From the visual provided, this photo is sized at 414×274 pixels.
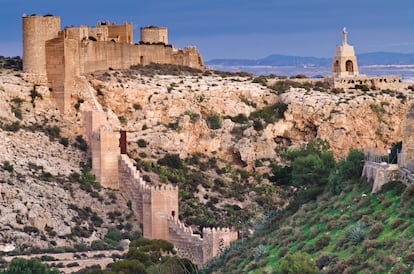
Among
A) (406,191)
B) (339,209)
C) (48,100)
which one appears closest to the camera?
(406,191)

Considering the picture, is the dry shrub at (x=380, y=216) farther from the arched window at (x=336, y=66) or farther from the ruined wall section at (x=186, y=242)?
the arched window at (x=336, y=66)

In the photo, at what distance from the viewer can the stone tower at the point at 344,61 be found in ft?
241

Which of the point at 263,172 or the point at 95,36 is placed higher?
the point at 95,36

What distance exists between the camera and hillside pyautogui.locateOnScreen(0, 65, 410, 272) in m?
57.0

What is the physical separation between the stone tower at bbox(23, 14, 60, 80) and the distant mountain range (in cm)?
6730

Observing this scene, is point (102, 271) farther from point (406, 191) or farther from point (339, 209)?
point (406, 191)

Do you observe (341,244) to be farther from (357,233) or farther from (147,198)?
(147,198)

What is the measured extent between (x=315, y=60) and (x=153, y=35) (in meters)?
82.6

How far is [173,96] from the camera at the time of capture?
2586 inches

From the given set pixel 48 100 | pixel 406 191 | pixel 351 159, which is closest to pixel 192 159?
pixel 48 100

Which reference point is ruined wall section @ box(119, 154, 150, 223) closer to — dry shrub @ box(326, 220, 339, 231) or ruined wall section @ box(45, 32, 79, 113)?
ruined wall section @ box(45, 32, 79, 113)

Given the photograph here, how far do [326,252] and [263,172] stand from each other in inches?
1119

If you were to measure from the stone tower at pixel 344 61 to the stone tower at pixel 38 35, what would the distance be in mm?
15953

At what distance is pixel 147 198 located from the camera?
5772cm
